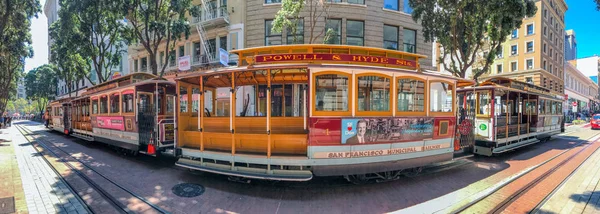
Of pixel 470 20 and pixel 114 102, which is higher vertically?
pixel 470 20

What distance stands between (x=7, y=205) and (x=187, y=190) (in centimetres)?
332

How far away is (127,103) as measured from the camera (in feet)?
30.7

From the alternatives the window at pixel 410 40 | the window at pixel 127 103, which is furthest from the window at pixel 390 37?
the window at pixel 127 103

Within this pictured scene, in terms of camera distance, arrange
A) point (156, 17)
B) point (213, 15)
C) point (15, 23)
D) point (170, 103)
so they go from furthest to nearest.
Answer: point (213, 15) → point (15, 23) → point (156, 17) → point (170, 103)

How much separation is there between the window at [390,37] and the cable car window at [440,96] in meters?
11.2

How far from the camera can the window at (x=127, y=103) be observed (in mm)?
9227

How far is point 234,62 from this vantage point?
52.9 feet

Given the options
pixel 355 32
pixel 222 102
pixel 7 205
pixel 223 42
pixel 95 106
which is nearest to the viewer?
pixel 7 205

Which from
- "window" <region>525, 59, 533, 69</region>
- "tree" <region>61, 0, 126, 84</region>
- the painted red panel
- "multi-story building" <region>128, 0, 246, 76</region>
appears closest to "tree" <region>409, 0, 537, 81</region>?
"multi-story building" <region>128, 0, 246, 76</region>

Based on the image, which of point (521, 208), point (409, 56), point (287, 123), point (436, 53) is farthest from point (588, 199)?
point (436, 53)

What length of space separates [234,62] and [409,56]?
1200 centimetres

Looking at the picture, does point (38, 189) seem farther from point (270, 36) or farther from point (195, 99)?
point (270, 36)

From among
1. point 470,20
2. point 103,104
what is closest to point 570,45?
point 470,20

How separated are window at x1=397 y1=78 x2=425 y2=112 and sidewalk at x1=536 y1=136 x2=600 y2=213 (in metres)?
3.04
